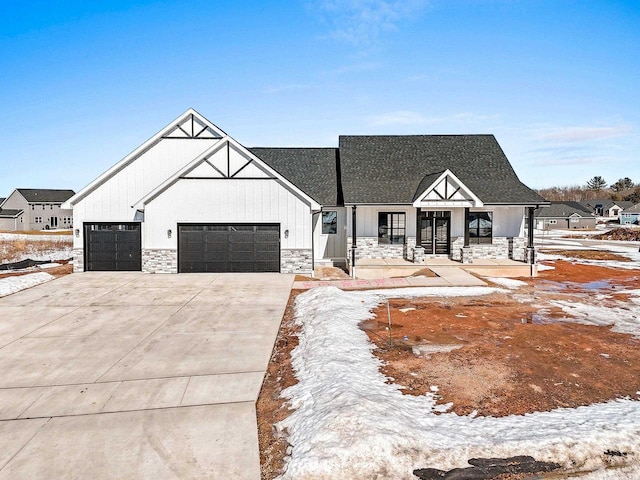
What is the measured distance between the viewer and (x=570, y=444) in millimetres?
4902

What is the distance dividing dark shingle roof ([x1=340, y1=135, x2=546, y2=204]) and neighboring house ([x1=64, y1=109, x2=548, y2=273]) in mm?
100

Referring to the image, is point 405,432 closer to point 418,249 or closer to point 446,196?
point 418,249

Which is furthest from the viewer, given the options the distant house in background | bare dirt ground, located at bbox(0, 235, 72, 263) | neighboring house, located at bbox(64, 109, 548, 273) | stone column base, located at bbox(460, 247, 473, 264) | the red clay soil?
the distant house in background

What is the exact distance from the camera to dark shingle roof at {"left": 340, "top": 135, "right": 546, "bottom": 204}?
1920 cm

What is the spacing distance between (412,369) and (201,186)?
13124mm

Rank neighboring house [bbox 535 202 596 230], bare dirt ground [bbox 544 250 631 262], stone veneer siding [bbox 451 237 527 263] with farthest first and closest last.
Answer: neighboring house [bbox 535 202 596 230] < bare dirt ground [bbox 544 250 631 262] < stone veneer siding [bbox 451 237 527 263]

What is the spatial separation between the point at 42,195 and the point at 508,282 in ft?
241

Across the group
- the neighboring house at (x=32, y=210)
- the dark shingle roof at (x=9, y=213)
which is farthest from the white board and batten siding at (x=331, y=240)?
the dark shingle roof at (x=9, y=213)

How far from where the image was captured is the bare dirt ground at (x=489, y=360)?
6.05 metres

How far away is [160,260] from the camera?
17.8m

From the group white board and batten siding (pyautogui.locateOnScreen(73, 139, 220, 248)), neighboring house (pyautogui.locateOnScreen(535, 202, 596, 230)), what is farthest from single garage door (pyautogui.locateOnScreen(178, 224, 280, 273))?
neighboring house (pyautogui.locateOnScreen(535, 202, 596, 230))

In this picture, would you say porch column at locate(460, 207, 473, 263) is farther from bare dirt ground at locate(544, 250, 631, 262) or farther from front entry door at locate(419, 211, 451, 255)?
Answer: bare dirt ground at locate(544, 250, 631, 262)

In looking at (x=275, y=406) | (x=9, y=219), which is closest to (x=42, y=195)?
(x=9, y=219)

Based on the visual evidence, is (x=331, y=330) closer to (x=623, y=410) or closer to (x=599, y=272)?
(x=623, y=410)
